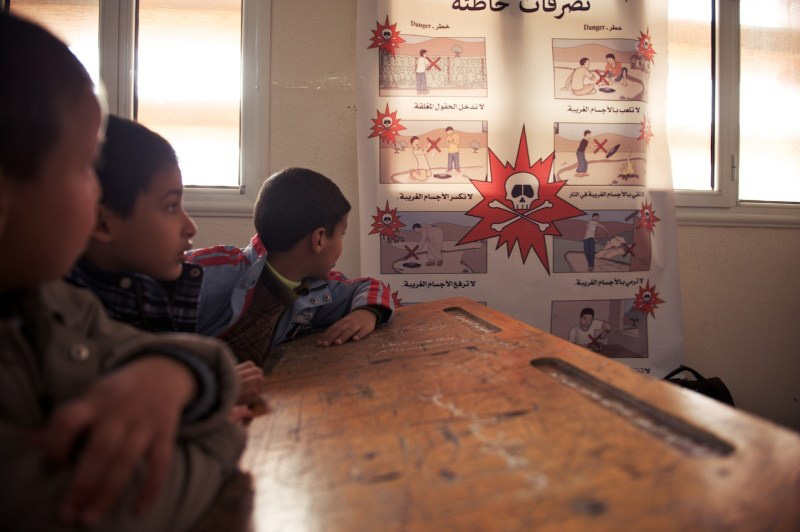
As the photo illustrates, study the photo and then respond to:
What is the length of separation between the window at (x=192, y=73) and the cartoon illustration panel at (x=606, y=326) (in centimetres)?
121

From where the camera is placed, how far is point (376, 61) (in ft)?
5.86

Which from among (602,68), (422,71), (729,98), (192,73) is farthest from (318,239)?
(729,98)

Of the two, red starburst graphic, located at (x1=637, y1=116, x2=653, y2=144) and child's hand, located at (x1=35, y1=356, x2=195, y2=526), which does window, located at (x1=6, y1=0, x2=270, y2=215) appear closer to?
red starburst graphic, located at (x1=637, y1=116, x2=653, y2=144)

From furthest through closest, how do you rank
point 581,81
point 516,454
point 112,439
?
point 581,81 < point 516,454 < point 112,439

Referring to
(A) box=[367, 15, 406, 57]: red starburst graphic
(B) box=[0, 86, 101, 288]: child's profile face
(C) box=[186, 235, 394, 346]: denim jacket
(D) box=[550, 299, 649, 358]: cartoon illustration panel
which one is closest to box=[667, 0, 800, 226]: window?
(D) box=[550, 299, 649, 358]: cartoon illustration panel

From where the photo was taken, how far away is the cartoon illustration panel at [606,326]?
189 centimetres

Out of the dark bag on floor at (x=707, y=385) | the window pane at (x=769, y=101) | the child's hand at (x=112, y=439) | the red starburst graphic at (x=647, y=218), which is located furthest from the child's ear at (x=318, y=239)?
the window pane at (x=769, y=101)

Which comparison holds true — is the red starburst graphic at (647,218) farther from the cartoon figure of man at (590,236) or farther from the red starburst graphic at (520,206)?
the red starburst graphic at (520,206)

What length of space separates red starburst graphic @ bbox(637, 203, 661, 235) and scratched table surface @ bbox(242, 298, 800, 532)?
1.41 metres

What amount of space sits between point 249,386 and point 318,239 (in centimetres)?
66

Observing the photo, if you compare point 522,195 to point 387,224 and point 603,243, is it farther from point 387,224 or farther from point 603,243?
point 387,224

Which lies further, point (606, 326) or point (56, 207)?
point (606, 326)

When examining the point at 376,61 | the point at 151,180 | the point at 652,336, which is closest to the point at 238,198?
the point at 376,61

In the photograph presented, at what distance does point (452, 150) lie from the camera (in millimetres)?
1848
